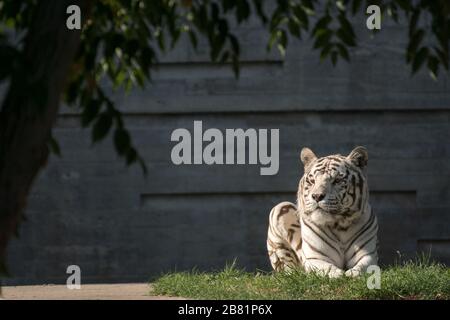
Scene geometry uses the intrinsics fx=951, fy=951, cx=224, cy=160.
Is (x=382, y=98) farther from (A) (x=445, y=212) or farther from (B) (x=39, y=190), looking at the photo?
(B) (x=39, y=190)

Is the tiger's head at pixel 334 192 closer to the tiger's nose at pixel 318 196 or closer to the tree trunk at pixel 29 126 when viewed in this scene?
the tiger's nose at pixel 318 196

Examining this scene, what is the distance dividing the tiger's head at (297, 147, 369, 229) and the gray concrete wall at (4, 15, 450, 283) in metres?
1.63

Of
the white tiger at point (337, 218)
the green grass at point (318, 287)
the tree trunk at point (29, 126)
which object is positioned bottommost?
the green grass at point (318, 287)

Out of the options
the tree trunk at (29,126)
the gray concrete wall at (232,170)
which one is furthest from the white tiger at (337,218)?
the tree trunk at (29,126)

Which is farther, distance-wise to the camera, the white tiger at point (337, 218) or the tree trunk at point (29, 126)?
the white tiger at point (337, 218)

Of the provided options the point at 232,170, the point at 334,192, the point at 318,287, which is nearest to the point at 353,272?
the point at 334,192

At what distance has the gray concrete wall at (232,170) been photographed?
9.02 m

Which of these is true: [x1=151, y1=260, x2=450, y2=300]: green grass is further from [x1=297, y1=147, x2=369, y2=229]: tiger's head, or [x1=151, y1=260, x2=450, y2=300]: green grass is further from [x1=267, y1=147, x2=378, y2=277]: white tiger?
[x1=297, y1=147, x2=369, y2=229]: tiger's head

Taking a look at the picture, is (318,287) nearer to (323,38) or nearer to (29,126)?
(323,38)

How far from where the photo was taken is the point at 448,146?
9.11m

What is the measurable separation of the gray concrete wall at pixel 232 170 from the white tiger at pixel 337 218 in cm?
159
